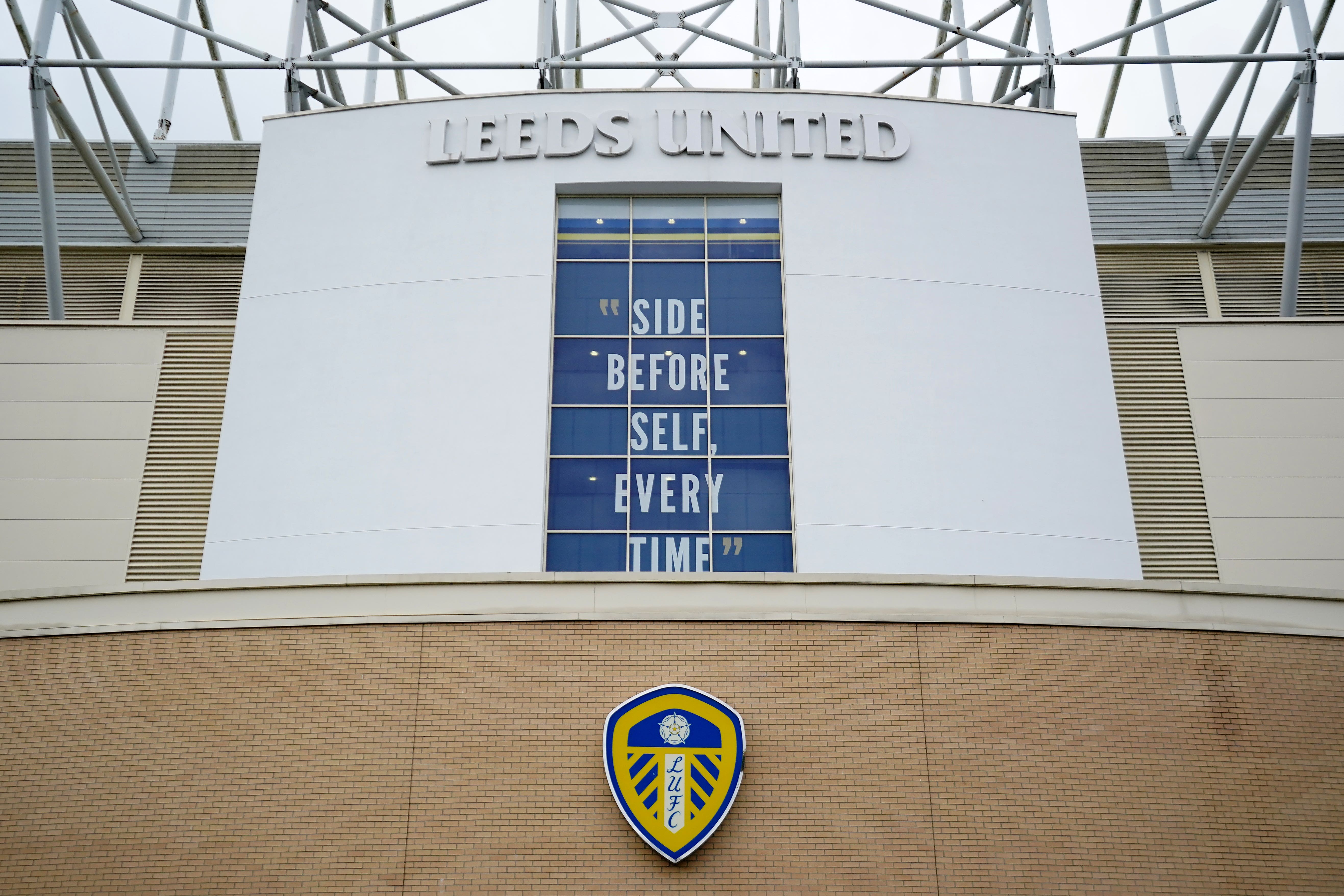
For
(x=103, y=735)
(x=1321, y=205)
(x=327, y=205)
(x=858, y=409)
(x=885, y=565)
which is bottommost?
(x=103, y=735)

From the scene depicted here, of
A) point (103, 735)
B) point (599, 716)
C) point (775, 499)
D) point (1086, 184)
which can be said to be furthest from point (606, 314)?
point (1086, 184)

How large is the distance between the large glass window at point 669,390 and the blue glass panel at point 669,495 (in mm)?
21

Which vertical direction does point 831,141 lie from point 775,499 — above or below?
above

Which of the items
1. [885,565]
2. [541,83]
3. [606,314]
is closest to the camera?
[885,565]

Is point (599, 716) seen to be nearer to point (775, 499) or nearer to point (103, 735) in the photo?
point (103, 735)

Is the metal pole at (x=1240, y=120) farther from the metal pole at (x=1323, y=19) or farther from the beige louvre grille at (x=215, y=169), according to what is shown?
the beige louvre grille at (x=215, y=169)

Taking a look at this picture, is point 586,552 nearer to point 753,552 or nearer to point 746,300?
point 753,552

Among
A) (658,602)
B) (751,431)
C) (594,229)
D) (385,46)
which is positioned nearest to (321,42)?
(385,46)

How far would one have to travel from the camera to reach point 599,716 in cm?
1515

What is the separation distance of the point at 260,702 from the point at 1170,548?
1606cm

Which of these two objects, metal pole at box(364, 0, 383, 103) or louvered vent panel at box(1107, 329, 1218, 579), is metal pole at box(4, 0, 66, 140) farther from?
louvered vent panel at box(1107, 329, 1218, 579)

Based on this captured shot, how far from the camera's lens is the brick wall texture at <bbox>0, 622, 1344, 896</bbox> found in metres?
14.4

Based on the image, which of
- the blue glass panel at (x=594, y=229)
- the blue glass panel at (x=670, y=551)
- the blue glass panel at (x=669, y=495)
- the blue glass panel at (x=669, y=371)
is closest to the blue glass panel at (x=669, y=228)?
the blue glass panel at (x=594, y=229)

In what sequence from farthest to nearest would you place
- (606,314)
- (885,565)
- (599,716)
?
(606,314) → (885,565) → (599,716)
